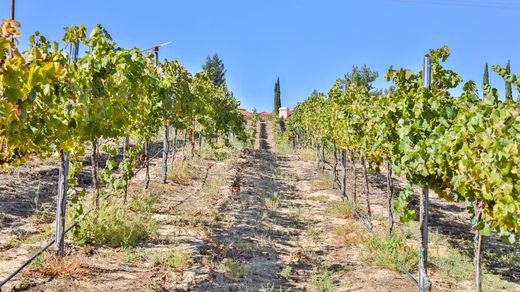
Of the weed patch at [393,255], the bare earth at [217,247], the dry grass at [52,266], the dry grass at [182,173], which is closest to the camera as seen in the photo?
the dry grass at [52,266]

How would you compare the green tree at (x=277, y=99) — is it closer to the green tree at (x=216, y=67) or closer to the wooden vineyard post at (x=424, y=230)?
the green tree at (x=216, y=67)

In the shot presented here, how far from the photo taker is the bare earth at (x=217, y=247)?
4879mm

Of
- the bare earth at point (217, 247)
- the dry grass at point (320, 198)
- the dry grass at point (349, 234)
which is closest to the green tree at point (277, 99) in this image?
the dry grass at point (320, 198)

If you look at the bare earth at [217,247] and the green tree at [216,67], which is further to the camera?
the green tree at [216,67]

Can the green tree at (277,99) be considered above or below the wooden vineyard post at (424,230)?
above

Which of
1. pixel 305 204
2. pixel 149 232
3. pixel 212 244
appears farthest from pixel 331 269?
pixel 305 204

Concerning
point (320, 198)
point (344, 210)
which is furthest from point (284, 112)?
point (344, 210)

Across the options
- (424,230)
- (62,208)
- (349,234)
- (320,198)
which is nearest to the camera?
(424,230)

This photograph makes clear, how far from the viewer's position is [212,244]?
255 inches

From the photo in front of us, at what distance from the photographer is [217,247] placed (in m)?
6.38

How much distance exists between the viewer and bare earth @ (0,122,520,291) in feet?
16.0

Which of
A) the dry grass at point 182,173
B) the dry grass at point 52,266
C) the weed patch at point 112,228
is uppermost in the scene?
the dry grass at point 182,173

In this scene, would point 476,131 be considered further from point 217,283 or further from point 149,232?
point 149,232

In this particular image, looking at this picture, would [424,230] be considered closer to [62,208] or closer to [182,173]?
[62,208]
